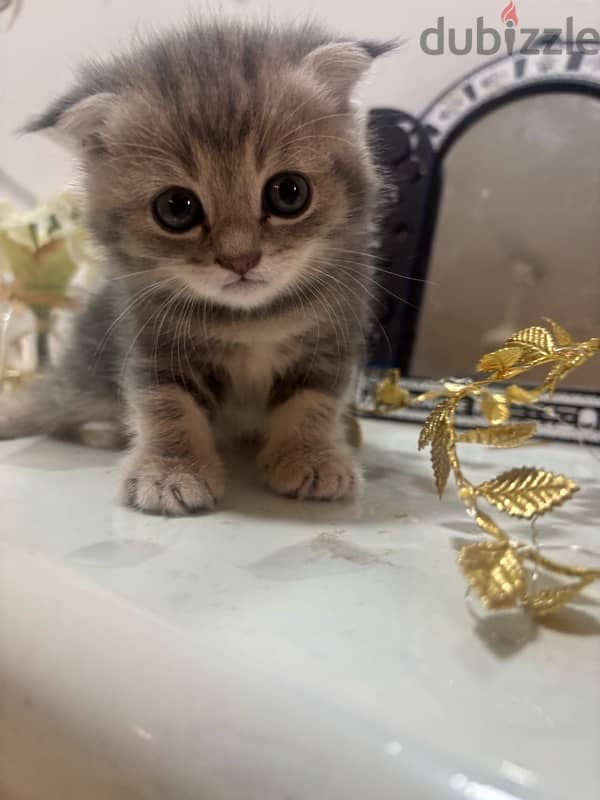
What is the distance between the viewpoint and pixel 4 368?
1.25 m

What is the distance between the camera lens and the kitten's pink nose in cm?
68

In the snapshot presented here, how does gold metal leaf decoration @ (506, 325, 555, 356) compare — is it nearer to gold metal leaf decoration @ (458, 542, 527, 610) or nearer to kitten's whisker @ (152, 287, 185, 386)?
gold metal leaf decoration @ (458, 542, 527, 610)

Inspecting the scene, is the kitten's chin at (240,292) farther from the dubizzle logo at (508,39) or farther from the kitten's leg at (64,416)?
the dubizzle logo at (508,39)

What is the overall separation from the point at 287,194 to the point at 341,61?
0.19 m

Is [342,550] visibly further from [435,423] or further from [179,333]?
[179,333]

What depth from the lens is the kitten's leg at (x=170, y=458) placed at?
0.67 metres

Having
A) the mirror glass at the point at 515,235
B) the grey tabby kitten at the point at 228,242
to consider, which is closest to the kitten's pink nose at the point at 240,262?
the grey tabby kitten at the point at 228,242

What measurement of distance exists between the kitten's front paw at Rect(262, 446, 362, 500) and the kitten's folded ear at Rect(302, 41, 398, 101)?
Result: 43cm

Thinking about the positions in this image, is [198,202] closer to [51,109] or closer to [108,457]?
[51,109]

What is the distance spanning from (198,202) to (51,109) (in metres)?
0.25

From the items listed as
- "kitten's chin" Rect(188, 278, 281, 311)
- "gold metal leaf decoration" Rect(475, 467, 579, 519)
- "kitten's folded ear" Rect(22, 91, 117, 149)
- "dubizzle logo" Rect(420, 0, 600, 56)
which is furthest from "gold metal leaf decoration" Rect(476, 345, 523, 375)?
"dubizzle logo" Rect(420, 0, 600, 56)

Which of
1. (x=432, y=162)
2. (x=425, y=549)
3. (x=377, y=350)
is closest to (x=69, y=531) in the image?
(x=425, y=549)

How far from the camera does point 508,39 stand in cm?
100

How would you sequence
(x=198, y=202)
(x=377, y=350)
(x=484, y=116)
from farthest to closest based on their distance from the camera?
(x=377, y=350)
(x=484, y=116)
(x=198, y=202)
